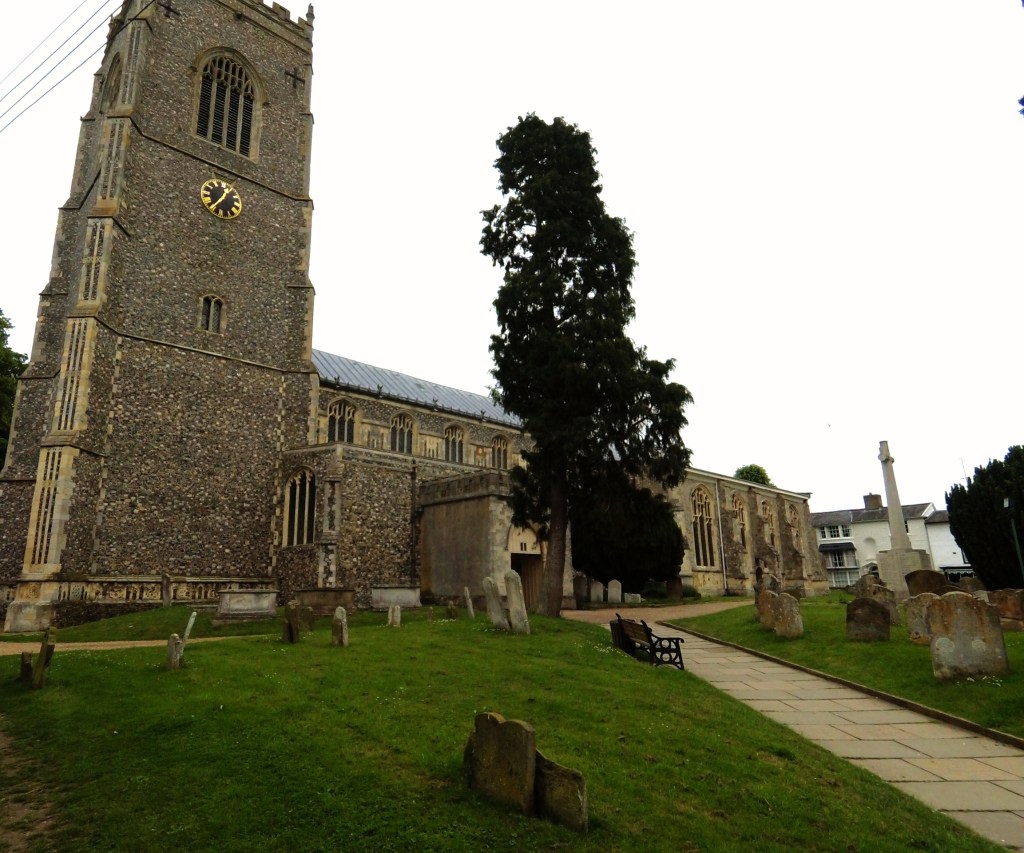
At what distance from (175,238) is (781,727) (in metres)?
22.7

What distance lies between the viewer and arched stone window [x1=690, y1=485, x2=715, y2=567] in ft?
116

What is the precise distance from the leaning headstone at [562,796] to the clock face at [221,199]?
24073mm

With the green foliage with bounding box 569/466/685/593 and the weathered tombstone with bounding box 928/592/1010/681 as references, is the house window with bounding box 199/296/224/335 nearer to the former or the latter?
the green foliage with bounding box 569/466/685/593

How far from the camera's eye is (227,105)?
83.9 feet

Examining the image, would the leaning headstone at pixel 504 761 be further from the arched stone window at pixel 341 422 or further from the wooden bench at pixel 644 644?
the arched stone window at pixel 341 422

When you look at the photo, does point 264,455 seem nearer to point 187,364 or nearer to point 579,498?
point 187,364

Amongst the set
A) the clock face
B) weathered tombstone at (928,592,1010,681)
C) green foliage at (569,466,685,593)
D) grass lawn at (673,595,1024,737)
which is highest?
the clock face

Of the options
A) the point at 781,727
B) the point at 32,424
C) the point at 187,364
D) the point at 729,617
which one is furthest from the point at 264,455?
the point at 781,727

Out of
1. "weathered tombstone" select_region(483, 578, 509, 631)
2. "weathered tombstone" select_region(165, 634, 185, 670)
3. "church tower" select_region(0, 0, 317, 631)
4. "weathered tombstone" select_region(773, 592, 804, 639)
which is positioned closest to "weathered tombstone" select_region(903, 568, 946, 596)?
"weathered tombstone" select_region(773, 592, 804, 639)

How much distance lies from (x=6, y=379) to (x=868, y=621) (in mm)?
30524

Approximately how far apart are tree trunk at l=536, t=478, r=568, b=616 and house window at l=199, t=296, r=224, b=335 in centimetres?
1362

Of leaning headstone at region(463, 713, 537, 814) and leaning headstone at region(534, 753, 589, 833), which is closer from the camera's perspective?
leaning headstone at region(534, 753, 589, 833)

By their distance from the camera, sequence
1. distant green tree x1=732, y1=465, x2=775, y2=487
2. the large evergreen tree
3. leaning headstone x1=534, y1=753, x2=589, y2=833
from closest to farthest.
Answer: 1. leaning headstone x1=534, y1=753, x2=589, y2=833
2. the large evergreen tree
3. distant green tree x1=732, y1=465, x2=775, y2=487

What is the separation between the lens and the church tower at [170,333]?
1848cm
